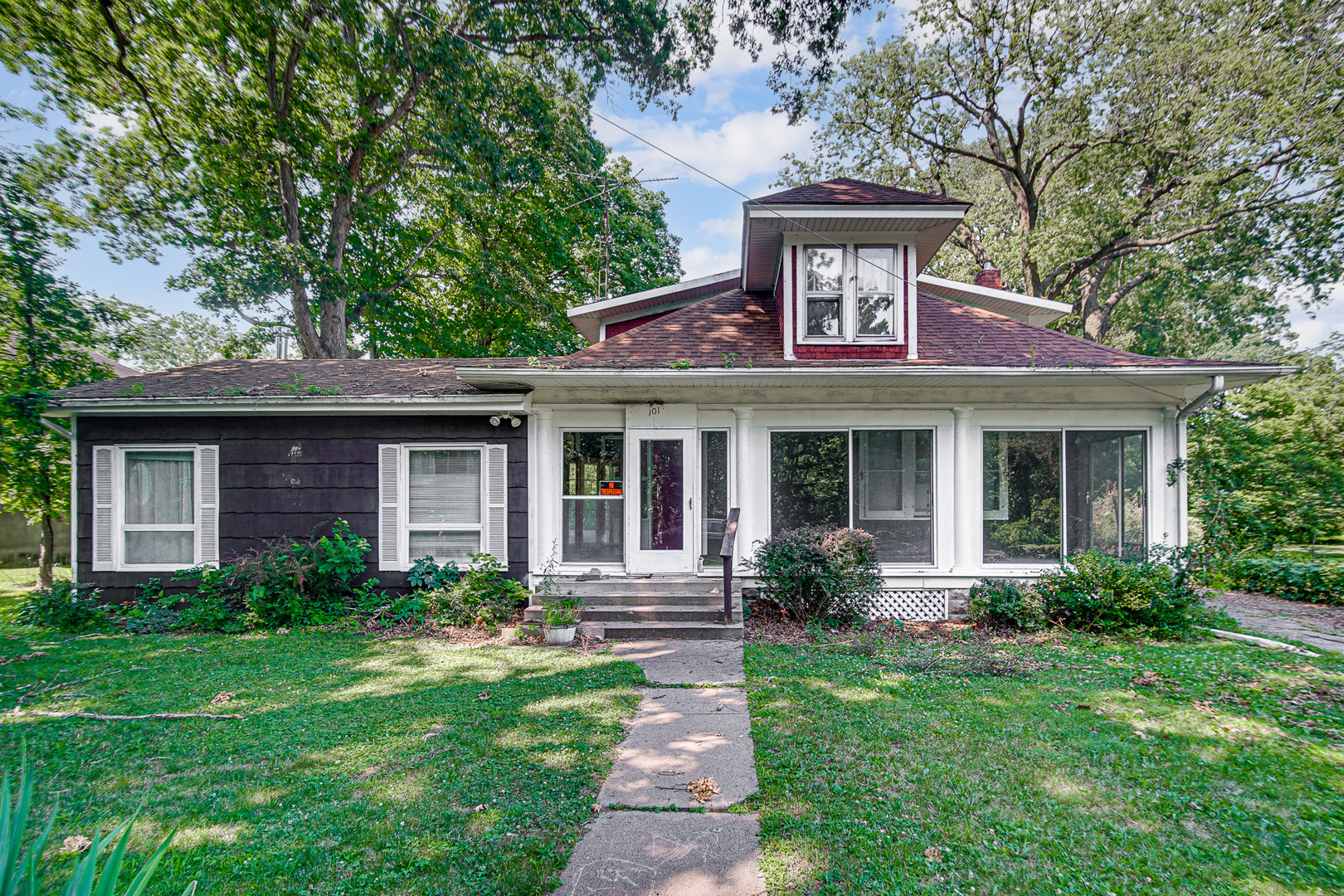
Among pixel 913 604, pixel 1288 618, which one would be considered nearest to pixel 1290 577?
pixel 1288 618

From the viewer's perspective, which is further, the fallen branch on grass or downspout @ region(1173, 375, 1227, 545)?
downspout @ region(1173, 375, 1227, 545)

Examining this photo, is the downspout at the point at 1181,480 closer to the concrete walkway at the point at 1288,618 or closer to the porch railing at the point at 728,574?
the concrete walkway at the point at 1288,618

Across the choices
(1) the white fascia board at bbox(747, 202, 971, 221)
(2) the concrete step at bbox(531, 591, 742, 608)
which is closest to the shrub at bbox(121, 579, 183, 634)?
(2) the concrete step at bbox(531, 591, 742, 608)

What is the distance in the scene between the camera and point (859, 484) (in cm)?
786

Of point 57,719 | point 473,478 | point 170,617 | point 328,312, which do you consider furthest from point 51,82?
point 57,719

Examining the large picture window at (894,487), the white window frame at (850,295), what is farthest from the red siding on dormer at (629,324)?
the large picture window at (894,487)

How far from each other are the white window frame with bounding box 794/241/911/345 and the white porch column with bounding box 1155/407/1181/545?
11.6 feet

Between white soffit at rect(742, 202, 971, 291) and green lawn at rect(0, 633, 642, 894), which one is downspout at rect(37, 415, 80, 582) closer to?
green lawn at rect(0, 633, 642, 894)

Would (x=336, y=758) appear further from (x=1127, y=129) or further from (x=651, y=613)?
(x=1127, y=129)

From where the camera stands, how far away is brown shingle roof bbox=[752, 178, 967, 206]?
7473 mm

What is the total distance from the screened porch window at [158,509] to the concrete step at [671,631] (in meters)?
5.84

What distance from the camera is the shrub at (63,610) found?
7234 mm

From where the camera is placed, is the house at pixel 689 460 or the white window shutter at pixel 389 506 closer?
the house at pixel 689 460

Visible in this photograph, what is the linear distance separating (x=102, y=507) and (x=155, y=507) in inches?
24.3
